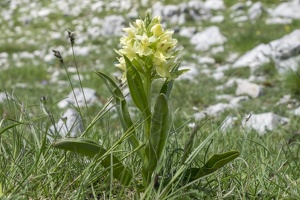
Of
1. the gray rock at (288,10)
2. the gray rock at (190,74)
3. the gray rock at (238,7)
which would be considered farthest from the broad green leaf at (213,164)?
the gray rock at (238,7)

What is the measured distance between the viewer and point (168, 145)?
238 centimetres

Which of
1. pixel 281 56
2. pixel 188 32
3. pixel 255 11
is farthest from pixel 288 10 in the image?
pixel 281 56

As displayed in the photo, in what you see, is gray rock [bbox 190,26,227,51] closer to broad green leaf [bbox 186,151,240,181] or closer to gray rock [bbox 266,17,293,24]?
gray rock [bbox 266,17,293,24]

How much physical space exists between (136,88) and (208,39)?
8.11m

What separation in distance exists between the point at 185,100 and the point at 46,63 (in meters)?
4.71

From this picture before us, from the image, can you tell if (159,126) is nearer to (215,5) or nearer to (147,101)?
(147,101)

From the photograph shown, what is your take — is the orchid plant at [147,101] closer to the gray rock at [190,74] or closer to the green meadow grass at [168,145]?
the green meadow grass at [168,145]

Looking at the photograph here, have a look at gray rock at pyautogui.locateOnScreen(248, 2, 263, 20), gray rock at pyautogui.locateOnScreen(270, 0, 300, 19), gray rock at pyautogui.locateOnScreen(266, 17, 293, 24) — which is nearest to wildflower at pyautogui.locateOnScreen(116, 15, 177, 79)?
gray rock at pyautogui.locateOnScreen(266, 17, 293, 24)

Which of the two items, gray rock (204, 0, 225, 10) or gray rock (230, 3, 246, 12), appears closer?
gray rock (230, 3, 246, 12)

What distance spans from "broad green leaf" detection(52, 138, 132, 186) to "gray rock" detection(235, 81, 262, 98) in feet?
13.1

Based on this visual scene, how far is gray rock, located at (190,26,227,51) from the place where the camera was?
963cm

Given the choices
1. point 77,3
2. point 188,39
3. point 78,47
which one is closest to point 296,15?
point 188,39

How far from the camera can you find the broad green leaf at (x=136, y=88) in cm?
190

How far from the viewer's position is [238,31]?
10.4m
